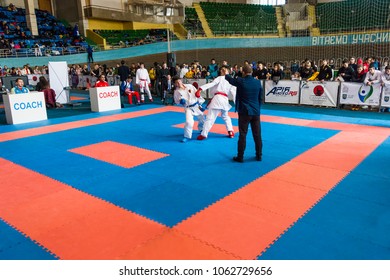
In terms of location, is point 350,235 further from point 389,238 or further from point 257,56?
point 257,56

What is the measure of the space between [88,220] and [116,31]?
93.6 ft

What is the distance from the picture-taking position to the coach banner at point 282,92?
41.8 ft

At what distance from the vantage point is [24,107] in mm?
10859

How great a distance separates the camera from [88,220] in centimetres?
414

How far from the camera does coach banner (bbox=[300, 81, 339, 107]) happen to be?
38.6 feet

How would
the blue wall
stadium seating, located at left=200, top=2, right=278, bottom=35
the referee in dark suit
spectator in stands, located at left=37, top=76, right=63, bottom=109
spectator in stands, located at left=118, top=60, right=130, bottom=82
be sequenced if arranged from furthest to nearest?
1. stadium seating, located at left=200, top=2, right=278, bottom=35
2. the blue wall
3. spectator in stands, located at left=118, top=60, right=130, bottom=82
4. spectator in stands, located at left=37, top=76, right=63, bottom=109
5. the referee in dark suit

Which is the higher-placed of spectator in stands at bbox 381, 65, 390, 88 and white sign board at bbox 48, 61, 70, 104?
white sign board at bbox 48, 61, 70, 104

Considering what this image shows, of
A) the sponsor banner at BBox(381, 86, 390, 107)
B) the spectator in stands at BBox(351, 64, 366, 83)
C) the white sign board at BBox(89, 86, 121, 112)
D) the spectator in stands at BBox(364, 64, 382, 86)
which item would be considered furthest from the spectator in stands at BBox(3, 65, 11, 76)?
the sponsor banner at BBox(381, 86, 390, 107)

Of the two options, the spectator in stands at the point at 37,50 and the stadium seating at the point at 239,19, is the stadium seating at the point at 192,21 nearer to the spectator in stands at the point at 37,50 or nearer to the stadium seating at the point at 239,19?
the stadium seating at the point at 239,19

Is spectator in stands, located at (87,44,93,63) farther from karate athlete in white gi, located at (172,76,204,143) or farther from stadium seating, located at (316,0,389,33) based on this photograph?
stadium seating, located at (316,0,389,33)

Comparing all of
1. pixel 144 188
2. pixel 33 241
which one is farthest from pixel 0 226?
pixel 144 188

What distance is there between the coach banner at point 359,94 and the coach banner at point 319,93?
0.93ft

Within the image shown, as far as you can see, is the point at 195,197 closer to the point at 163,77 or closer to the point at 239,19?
the point at 163,77

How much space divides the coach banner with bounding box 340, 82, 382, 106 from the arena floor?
274 cm
